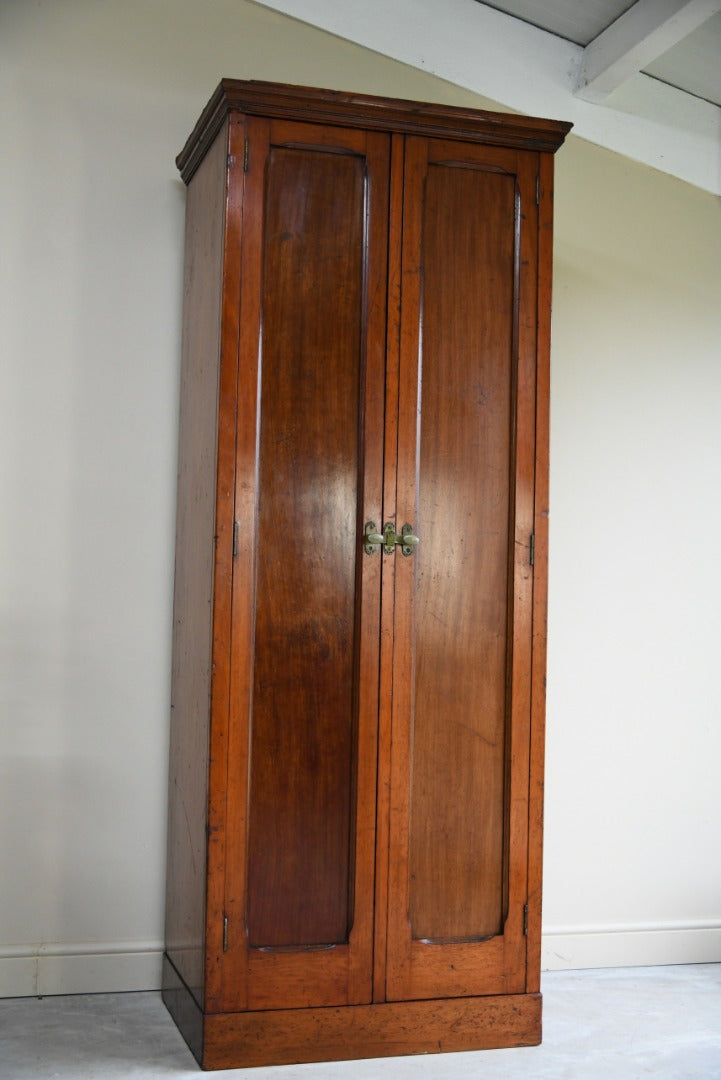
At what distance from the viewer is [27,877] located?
117 inches

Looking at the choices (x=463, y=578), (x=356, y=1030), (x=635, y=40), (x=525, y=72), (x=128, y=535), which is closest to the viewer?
(x=356, y=1030)

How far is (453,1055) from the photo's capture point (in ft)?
8.69

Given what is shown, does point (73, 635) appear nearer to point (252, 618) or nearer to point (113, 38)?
point (252, 618)

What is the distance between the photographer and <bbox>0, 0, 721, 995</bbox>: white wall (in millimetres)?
3014

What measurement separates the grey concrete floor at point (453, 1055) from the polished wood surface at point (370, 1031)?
1.1 inches

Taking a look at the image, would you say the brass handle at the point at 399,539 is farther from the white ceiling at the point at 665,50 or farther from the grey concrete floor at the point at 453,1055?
the white ceiling at the point at 665,50

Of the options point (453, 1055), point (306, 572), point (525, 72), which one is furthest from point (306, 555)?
point (525, 72)

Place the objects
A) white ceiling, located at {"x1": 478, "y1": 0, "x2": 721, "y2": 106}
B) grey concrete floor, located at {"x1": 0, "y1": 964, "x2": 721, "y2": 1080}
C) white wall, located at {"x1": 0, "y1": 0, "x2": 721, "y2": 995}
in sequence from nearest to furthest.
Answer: grey concrete floor, located at {"x1": 0, "y1": 964, "x2": 721, "y2": 1080}, white wall, located at {"x1": 0, "y1": 0, "x2": 721, "y2": 995}, white ceiling, located at {"x1": 478, "y1": 0, "x2": 721, "y2": 106}

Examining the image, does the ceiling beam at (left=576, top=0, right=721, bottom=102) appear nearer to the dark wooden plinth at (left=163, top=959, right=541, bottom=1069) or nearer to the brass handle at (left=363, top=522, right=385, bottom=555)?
the brass handle at (left=363, top=522, right=385, bottom=555)

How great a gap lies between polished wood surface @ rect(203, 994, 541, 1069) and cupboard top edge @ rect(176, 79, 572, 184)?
2.10 metres

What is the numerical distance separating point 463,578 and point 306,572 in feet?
1.29

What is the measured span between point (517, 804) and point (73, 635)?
4.18ft

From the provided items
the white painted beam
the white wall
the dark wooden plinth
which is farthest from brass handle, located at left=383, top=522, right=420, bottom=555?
the white painted beam

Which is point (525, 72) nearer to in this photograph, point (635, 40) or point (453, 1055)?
point (635, 40)
